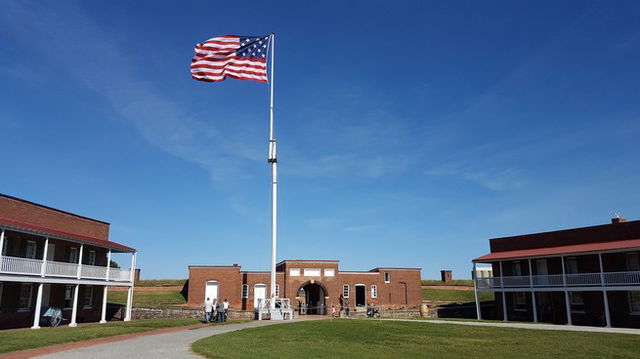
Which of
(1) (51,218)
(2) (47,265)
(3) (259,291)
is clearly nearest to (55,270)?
(2) (47,265)

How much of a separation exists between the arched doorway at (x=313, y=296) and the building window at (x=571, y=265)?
842 inches

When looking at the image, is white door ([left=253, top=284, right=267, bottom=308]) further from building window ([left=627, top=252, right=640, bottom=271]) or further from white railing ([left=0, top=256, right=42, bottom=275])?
building window ([left=627, top=252, right=640, bottom=271])

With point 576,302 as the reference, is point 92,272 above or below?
above

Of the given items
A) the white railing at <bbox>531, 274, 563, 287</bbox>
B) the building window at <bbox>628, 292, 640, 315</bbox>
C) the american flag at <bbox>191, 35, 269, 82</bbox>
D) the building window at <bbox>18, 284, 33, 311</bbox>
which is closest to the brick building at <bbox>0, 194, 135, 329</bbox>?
the building window at <bbox>18, 284, 33, 311</bbox>

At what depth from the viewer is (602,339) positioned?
63.4 feet

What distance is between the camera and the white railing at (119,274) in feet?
107

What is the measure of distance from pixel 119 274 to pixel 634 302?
32156 millimetres

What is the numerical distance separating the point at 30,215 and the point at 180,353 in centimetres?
1994

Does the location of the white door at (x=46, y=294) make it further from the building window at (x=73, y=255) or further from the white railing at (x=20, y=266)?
the white railing at (x=20, y=266)

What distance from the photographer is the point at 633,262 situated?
30.1 meters

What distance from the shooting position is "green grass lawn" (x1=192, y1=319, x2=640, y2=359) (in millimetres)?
14219

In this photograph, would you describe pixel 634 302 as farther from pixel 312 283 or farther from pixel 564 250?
pixel 312 283

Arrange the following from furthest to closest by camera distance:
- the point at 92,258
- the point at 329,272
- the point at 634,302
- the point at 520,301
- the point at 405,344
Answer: the point at 329,272
the point at 520,301
the point at 92,258
the point at 634,302
the point at 405,344

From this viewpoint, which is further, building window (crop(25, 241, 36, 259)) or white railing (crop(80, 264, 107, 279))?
white railing (crop(80, 264, 107, 279))
